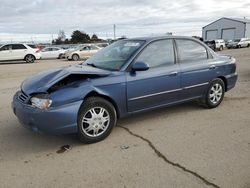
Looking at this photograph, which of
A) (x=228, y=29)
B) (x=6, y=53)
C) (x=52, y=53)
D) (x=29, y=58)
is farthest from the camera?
(x=228, y=29)

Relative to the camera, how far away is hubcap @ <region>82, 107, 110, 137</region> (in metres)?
4.22

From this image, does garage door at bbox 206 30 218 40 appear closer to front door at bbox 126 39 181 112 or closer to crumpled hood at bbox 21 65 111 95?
front door at bbox 126 39 181 112

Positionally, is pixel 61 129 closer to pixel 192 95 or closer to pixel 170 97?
pixel 170 97

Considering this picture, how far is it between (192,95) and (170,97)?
642 mm

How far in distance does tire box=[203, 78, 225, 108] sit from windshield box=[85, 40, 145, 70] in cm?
189

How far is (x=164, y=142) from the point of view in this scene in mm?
4270

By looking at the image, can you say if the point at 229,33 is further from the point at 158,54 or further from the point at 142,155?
the point at 142,155

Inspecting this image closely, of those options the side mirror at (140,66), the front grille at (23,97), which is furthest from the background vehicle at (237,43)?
the front grille at (23,97)

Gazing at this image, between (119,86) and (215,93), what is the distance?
8.27 ft

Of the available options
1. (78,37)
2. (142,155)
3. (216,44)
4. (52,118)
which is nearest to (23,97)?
(52,118)

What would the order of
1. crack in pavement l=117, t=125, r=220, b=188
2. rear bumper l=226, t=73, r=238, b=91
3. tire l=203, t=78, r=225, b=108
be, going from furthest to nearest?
rear bumper l=226, t=73, r=238, b=91 → tire l=203, t=78, r=225, b=108 → crack in pavement l=117, t=125, r=220, b=188

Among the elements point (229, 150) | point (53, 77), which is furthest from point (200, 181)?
point (53, 77)

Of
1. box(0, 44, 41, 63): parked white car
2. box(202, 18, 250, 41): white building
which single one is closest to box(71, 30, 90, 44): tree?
box(202, 18, 250, 41): white building

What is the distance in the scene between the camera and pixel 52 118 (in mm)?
3891
